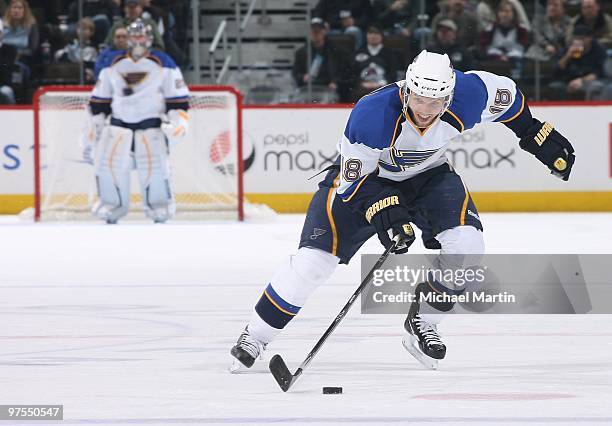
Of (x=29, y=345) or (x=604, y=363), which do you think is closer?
(x=604, y=363)

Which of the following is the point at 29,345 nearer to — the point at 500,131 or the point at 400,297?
the point at 400,297

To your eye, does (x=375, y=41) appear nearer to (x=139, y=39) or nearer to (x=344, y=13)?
(x=344, y=13)

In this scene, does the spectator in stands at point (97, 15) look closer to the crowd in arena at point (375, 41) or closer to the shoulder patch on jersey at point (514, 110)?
the crowd in arena at point (375, 41)

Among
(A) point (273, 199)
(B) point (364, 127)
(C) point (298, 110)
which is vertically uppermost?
(B) point (364, 127)

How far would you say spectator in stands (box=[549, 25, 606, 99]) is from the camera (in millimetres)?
11602

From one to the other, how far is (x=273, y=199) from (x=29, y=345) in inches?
262

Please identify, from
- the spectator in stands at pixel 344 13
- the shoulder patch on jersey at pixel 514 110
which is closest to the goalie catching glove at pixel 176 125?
the spectator in stands at pixel 344 13

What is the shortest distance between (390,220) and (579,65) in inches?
313

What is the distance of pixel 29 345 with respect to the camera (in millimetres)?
4809

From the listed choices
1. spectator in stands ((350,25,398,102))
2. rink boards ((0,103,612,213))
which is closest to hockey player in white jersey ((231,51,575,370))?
rink boards ((0,103,612,213))

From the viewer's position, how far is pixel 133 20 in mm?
11469

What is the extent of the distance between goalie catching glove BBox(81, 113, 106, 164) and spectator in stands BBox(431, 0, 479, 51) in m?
2.89

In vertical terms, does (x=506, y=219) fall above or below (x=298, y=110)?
below

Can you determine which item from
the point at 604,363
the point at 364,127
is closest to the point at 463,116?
the point at 364,127
